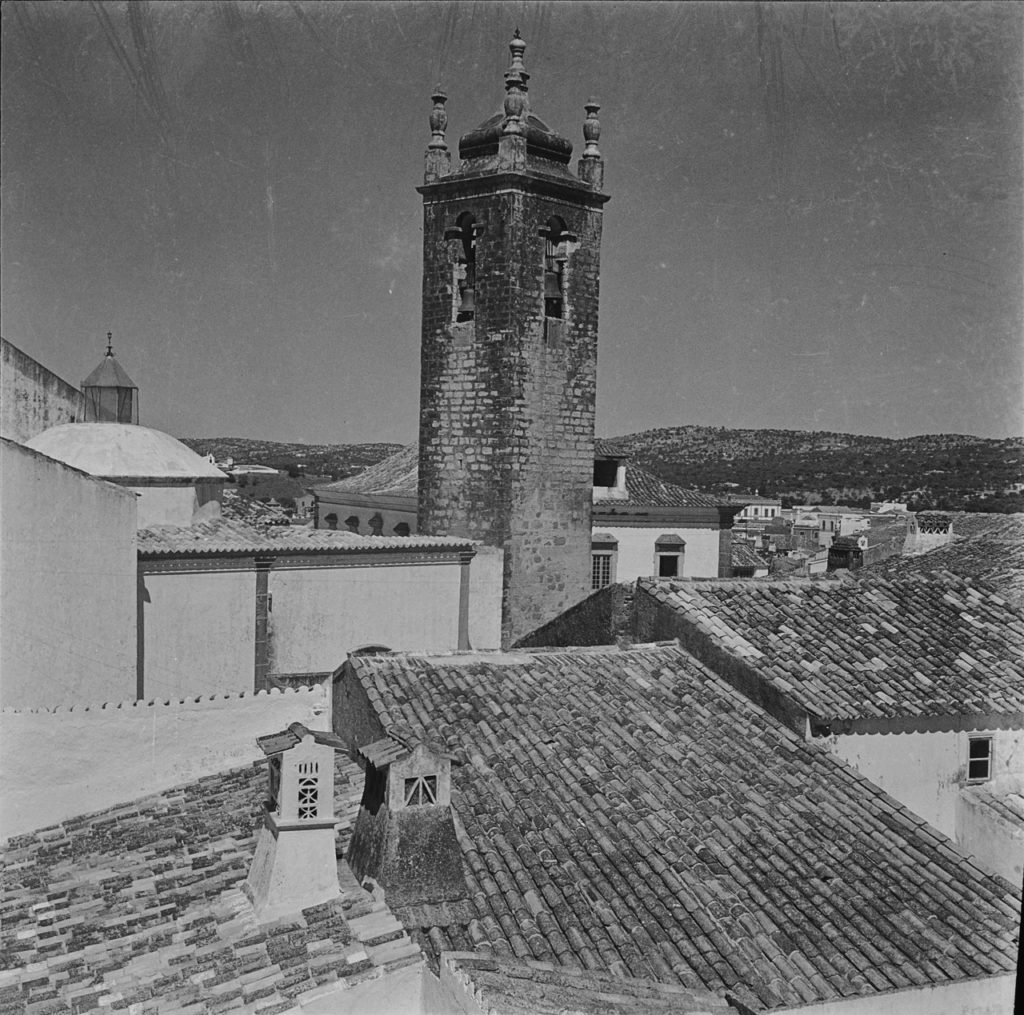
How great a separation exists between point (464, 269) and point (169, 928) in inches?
453

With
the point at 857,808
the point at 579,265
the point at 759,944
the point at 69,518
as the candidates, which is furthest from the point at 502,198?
the point at 759,944

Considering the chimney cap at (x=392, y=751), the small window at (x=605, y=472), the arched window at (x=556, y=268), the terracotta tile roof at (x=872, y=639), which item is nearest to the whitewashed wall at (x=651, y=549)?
the small window at (x=605, y=472)

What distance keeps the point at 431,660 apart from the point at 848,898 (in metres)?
4.48

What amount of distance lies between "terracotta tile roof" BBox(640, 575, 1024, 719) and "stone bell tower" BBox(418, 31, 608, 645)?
419 centimetres

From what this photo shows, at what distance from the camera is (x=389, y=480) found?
24.7 m

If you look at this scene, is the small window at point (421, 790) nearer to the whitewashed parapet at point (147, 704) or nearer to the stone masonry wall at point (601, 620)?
the whitewashed parapet at point (147, 704)

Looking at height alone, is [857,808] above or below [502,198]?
below

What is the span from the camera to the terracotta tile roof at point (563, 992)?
4.94m

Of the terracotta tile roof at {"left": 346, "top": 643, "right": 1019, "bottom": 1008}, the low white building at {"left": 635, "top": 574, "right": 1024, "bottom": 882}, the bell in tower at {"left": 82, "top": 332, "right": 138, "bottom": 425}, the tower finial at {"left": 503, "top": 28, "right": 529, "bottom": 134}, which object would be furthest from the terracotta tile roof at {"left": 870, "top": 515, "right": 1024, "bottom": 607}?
the bell in tower at {"left": 82, "top": 332, "right": 138, "bottom": 425}

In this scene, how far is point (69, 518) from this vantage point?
11203 millimetres

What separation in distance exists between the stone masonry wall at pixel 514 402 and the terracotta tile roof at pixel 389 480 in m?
6.54

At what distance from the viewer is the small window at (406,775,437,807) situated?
6242 millimetres

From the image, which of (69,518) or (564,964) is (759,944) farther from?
(69,518)

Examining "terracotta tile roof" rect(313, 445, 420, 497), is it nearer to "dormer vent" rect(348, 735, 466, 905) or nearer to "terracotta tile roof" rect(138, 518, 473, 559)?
"terracotta tile roof" rect(138, 518, 473, 559)
